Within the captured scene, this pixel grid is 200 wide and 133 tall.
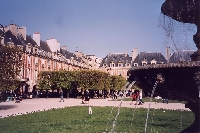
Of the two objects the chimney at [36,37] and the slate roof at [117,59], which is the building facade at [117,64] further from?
the chimney at [36,37]

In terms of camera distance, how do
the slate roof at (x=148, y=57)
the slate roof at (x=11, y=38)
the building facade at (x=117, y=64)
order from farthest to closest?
1. the building facade at (x=117, y=64)
2. the slate roof at (x=148, y=57)
3. the slate roof at (x=11, y=38)

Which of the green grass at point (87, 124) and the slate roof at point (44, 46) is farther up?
the slate roof at point (44, 46)

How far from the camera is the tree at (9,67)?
2275 centimetres

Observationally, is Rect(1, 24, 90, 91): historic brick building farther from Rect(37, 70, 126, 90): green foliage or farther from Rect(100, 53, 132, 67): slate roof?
Rect(100, 53, 132, 67): slate roof

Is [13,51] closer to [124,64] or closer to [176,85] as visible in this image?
[176,85]

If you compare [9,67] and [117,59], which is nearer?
[9,67]

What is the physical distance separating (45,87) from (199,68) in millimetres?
45458

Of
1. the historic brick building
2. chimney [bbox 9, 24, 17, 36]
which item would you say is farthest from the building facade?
chimney [bbox 9, 24, 17, 36]

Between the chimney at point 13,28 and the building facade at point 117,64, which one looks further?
the building facade at point 117,64

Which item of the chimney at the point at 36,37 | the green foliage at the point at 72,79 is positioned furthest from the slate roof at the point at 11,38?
the chimney at the point at 36,37

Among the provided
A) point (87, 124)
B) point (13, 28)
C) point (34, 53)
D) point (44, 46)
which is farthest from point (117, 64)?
point (87, 124)

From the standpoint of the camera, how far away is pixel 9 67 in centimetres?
2381

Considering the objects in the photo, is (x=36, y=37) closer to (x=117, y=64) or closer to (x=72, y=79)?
(x=72, y=79)

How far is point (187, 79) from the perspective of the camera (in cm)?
499
